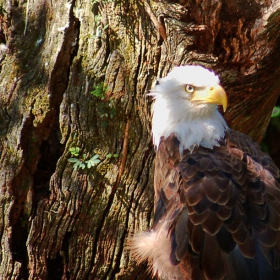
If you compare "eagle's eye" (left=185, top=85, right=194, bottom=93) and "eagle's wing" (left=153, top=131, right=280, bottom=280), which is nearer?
"eagle's wing" (left=153, top=131, right=280, bottom=280)

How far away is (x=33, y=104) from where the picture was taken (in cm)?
512

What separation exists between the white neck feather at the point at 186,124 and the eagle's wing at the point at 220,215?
16 cm

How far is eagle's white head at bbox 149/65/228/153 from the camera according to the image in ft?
16.4

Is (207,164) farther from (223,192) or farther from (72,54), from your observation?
(72,54)

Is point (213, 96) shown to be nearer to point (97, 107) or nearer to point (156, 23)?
point (156, 23)

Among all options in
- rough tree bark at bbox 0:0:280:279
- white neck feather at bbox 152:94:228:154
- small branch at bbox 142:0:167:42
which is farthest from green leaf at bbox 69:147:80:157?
small branch at bbox 142:0:167:42

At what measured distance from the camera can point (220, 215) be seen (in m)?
4.52

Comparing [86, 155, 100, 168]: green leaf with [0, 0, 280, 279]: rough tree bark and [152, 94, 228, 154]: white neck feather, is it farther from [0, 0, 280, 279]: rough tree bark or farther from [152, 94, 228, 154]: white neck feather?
[152, 94, 228, 154]: white neck feather

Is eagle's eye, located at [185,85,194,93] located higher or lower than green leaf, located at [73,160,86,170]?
higher

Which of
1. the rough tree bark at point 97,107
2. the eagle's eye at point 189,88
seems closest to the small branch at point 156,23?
the rough tree bark at point 97,107

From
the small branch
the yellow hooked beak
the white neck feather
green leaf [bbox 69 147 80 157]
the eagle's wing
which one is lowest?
the eagle's wing

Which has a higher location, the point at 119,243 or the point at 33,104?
the point at 33,104

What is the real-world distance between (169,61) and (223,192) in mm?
1233

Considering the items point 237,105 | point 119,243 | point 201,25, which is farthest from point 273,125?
point 119,243
